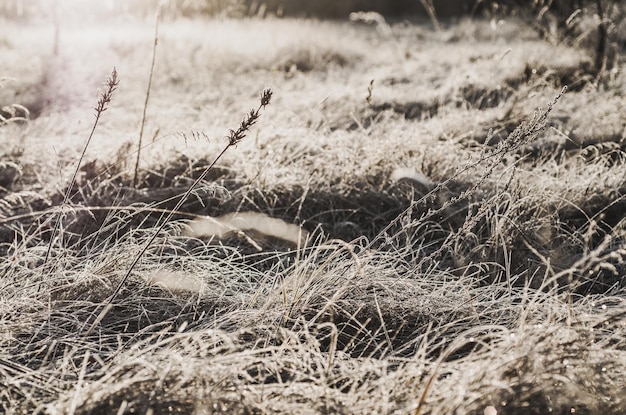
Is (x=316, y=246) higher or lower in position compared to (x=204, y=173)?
lower

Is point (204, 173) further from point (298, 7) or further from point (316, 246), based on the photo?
point (298, 7)

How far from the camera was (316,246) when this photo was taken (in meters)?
2.01

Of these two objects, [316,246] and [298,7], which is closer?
[316,246]

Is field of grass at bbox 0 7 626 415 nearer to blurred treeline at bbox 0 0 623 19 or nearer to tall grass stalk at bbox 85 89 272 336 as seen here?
tall grass stalk at bbox 85 89 272 336

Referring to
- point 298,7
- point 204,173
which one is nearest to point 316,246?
point 204,173

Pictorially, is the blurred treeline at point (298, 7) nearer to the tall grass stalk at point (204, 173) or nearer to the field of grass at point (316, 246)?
the field of grass at point (316, 246)

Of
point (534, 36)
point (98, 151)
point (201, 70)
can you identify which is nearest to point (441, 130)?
point (98, 151)

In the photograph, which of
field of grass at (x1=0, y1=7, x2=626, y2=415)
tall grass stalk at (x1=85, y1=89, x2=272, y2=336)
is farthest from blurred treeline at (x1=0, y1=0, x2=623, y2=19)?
tall grass stalk at (x1=85, y1=89, x2=272, y2=336)

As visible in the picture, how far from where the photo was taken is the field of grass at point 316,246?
1.61m

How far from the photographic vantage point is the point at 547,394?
5.33 ft

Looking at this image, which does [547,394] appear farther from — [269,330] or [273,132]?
[273,132]

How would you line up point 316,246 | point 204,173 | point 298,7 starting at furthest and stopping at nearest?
point 298,7 → point 316,246 → point 204,173

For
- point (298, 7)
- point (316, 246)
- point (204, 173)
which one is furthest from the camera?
point (298, 7)

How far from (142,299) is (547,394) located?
127 centimetres
